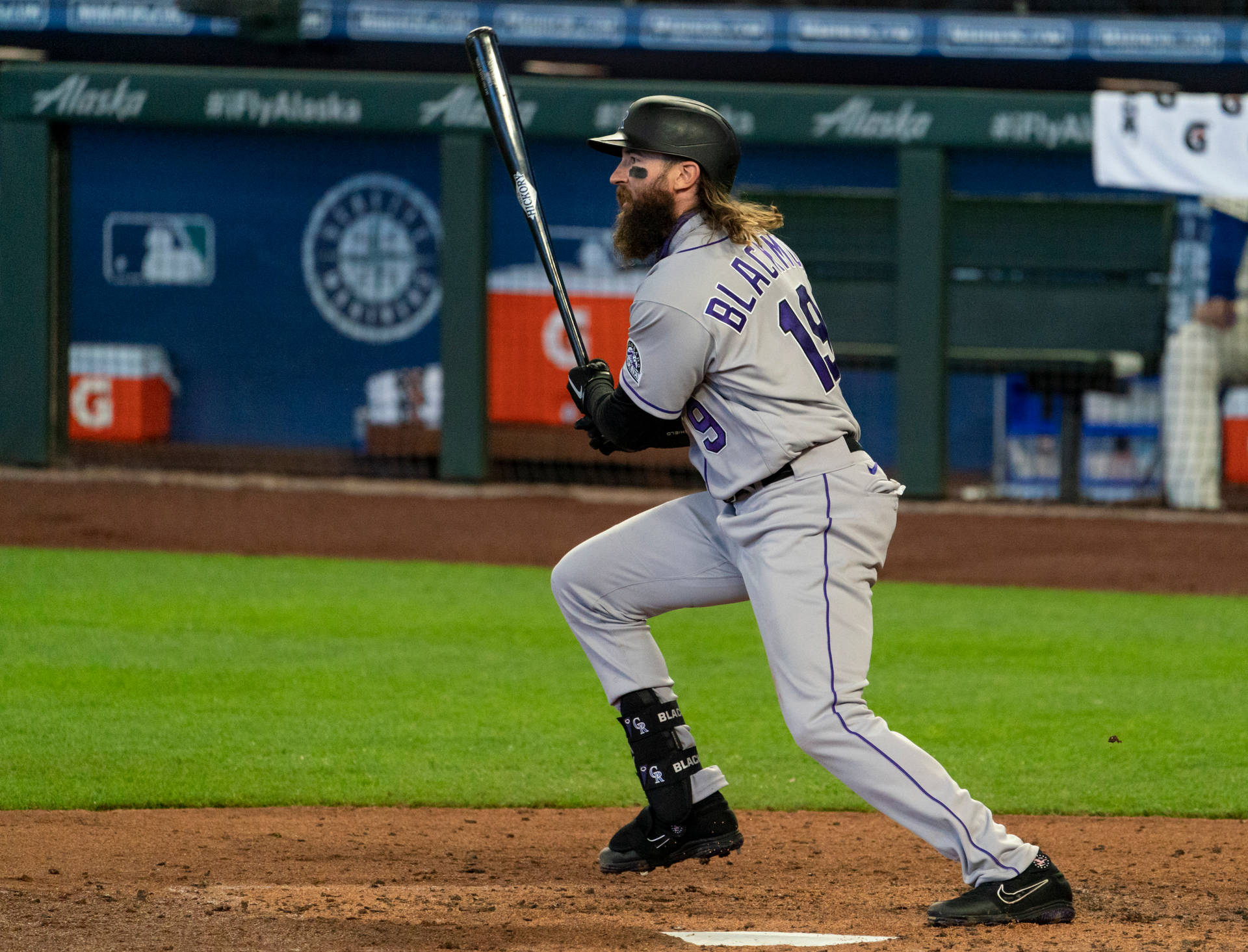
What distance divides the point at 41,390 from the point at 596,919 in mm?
9551

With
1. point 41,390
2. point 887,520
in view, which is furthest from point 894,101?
point 887,520

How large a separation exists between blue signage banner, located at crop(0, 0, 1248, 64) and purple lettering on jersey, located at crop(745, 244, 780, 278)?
9.30 m

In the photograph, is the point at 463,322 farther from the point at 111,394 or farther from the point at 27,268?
the point at 111,394

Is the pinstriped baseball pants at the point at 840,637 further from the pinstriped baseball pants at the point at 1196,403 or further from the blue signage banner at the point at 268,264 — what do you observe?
the blue signage banner at the point at 268,264

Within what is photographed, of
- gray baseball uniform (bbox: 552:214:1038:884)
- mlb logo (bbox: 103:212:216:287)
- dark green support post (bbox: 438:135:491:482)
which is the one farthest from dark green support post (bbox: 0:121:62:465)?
gray baseball uniform (bbox: 552:214:1038:884)

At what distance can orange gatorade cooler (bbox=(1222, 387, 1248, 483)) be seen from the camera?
12.4 metres

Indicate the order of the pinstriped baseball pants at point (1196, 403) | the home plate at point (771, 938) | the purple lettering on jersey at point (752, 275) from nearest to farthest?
the home plate at point (771, 938), the purple lettering on jersey at point (752, 275), the pinstriped baseball pants at point (1196, 403)

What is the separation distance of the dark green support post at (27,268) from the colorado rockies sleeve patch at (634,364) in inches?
374

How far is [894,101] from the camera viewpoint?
11.5 meters

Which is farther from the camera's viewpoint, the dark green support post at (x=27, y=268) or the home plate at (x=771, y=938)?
the dark green support post at (x=27, y=268)

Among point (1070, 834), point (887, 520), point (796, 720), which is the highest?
point (887, 520)

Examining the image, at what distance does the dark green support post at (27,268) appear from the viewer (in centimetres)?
1211

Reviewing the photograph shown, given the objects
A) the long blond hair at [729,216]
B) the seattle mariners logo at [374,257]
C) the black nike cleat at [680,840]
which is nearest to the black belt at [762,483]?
the long blond hair at [729,216]

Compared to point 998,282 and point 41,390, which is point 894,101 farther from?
point 41,390
